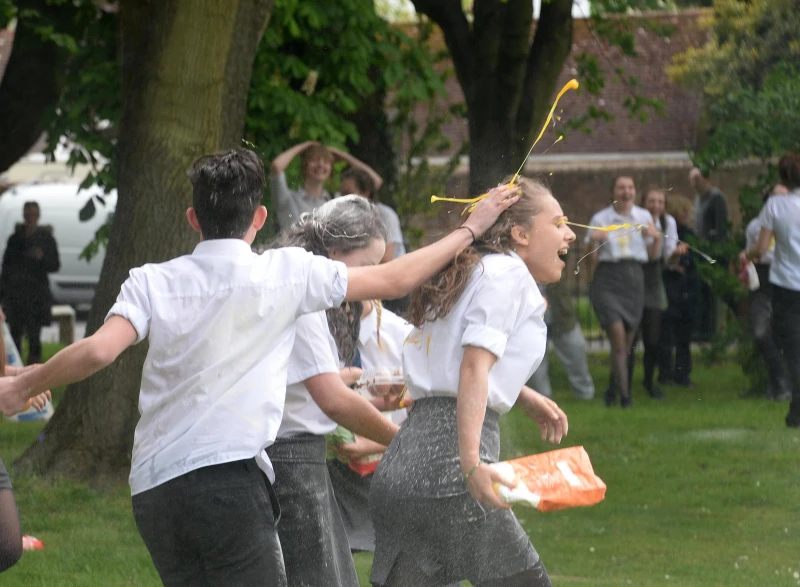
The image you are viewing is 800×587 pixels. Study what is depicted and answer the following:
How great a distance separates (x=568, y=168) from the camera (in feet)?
103

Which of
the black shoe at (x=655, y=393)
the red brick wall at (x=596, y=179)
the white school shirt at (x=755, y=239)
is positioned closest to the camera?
the white school shirt at (x=755, y=239)

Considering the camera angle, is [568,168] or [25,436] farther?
[568,168]

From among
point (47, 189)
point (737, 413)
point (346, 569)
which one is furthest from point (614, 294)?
point (47, 189)

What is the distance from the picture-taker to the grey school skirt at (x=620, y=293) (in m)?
11.1

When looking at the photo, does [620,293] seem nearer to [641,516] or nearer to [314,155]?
[314,155]

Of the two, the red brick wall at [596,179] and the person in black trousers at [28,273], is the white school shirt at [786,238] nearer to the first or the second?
the person in black trousers at [28,273]

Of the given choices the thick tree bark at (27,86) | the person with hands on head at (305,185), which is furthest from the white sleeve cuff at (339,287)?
the thick tree bark at (27,86)

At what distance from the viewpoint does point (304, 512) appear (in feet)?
12.2

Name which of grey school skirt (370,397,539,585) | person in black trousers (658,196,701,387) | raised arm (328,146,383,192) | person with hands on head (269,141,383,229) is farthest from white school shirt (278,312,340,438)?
person in black trousers (658,196,701,387)

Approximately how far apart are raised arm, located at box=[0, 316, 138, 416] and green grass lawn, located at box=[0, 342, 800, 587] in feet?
9.37

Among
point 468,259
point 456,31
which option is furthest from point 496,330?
point 456,31

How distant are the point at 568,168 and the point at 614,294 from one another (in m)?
20.6

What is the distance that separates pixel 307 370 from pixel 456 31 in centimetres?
998

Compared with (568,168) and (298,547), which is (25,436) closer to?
(298,547)
